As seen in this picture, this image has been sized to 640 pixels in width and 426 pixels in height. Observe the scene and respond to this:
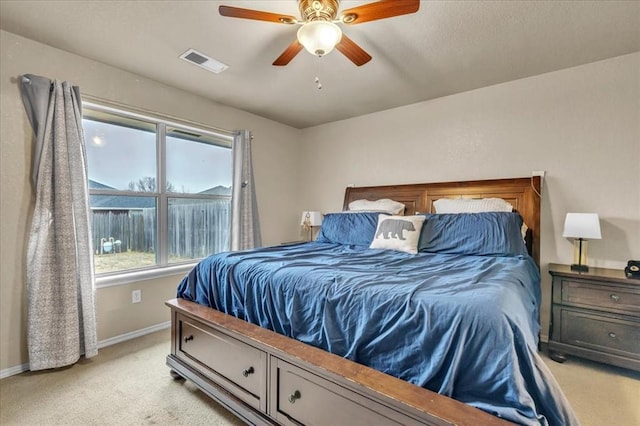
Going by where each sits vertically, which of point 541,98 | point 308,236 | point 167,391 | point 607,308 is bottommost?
point 167,391

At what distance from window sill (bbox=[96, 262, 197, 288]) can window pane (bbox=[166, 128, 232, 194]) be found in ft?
2.77

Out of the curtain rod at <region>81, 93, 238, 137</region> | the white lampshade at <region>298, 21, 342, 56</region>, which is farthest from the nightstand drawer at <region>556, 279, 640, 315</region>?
the curtain rod at <region>81, 93, 238, 137</region>

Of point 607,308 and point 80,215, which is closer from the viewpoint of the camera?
point 607,308

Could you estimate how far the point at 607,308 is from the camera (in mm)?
2215

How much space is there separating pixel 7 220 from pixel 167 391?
1729mm

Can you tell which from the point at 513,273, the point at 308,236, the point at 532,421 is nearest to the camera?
the point at 532,421

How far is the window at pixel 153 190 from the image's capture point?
9.10ft

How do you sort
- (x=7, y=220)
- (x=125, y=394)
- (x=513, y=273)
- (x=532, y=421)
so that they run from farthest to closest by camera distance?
(x=7, y=220) → (x=125, y=394) → (x=513, y=273) → (x=532, y=421)

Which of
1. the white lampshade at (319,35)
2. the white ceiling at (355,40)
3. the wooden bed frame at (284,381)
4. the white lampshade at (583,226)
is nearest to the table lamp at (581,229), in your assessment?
the white lampshade at (583,226)

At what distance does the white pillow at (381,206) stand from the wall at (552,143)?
Answer: 37 cm

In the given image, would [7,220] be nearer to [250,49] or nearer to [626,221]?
[250,49]

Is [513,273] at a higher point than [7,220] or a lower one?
lower

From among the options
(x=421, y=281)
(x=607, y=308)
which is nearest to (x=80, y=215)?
(x=421, y=281)

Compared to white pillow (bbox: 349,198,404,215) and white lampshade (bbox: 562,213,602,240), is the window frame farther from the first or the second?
white lampshade (bbox: 562,213,602,240)
